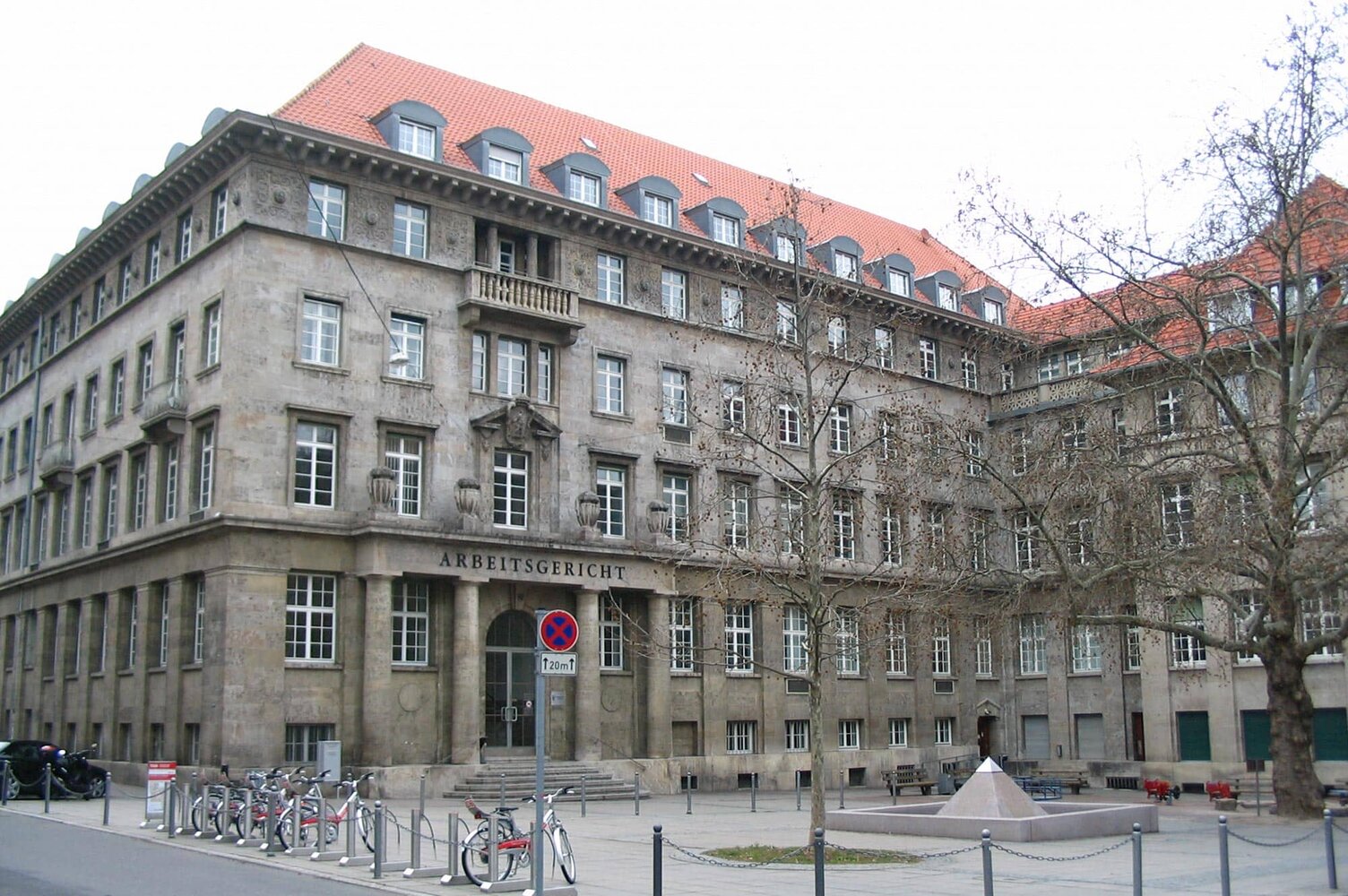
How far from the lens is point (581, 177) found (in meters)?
41.8

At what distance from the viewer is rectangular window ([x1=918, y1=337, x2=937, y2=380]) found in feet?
167

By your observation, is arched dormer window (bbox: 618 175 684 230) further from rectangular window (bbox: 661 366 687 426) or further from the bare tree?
the bare tree

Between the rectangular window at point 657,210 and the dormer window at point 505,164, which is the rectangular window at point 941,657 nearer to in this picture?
the rectangular window at point 657,210

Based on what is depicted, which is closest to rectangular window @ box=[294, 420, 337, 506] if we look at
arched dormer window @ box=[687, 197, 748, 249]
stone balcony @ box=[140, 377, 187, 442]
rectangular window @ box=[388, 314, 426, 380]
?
rectangular window @ box=[388, 314, 426, 380]

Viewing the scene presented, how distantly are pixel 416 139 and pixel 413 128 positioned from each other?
31 centimetres

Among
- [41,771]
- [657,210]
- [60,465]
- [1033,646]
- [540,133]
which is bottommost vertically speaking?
[41,771]

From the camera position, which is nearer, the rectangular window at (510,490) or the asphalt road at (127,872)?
the asphalt road at (127,872)

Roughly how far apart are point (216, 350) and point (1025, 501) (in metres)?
20.8

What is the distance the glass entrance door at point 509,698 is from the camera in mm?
37719

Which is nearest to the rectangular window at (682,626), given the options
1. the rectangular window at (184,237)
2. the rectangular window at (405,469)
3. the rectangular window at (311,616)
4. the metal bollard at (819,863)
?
the rectangular window at (405,469)

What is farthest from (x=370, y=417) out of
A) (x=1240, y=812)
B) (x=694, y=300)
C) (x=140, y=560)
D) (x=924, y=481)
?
(x=1240, y=812)

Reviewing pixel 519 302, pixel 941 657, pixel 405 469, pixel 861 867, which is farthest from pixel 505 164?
pixel 861 867

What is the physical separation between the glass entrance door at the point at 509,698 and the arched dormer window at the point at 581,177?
44.8 ft

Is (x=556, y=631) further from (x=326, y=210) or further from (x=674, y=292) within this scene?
(x=674, y=292)
